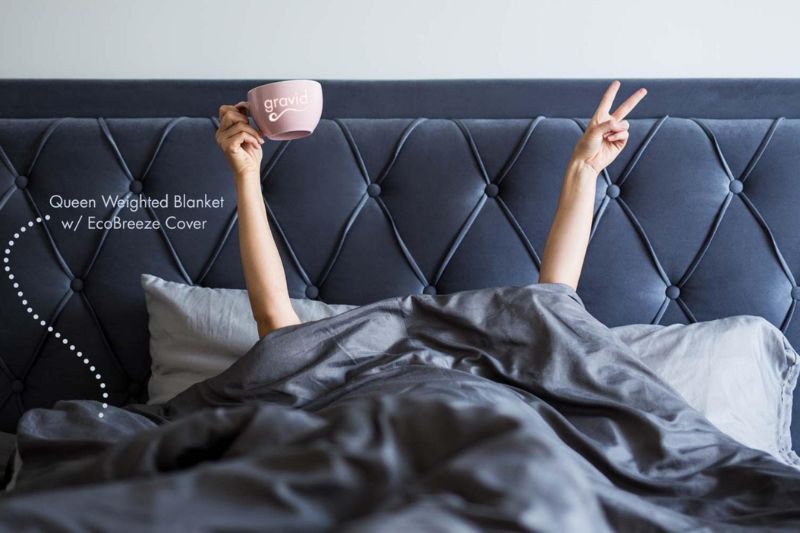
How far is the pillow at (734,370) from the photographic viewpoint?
4.56 ft

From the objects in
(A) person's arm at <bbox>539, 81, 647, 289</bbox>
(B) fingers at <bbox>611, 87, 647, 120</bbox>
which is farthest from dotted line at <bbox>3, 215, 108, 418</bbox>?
(B) fingers at <bbox>611, 87, 647, 120</bbox>

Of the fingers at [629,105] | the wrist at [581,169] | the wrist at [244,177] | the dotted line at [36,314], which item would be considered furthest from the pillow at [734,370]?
the dotted line at [36,314]

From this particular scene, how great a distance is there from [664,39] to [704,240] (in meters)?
0.48

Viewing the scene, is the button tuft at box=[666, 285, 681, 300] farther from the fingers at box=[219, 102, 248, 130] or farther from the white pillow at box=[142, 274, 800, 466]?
the fingers at box=[219, 102, 248, 130]

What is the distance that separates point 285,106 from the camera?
4.27ft

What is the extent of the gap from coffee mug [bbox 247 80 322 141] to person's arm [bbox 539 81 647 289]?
1.62 feet

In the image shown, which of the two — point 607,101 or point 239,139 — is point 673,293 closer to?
point 607,101

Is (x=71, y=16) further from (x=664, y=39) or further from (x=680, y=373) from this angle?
(x=680, y=373)

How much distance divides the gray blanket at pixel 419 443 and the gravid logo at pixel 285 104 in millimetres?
341

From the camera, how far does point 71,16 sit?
1858 millimetres

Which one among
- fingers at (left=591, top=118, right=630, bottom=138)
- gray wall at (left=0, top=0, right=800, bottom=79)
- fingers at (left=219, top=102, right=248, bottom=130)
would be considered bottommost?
fingers at (left=591, top=118, right=630, bottom=138)

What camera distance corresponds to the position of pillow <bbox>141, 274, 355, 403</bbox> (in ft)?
5.02

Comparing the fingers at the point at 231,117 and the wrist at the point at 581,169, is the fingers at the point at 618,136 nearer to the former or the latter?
the wrist at the point at 581,169

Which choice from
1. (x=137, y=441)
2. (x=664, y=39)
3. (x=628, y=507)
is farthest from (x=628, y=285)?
(x=137, y=441)
